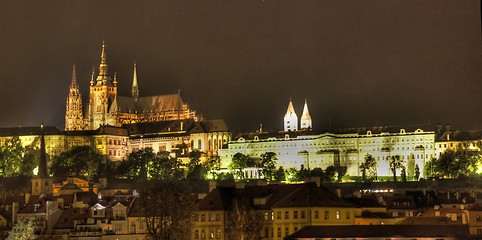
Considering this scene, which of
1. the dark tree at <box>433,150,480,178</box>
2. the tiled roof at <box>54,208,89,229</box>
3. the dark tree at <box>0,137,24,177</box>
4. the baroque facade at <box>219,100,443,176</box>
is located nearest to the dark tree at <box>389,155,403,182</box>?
the baroque facade at <box>219,100,443,176</box>

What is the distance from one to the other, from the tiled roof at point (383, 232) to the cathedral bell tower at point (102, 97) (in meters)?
121

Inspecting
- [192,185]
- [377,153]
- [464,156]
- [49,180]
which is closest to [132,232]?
[49,180]

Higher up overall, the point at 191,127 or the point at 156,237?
the point at 191,127

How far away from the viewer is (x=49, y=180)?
107 meters

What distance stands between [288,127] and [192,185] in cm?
4478

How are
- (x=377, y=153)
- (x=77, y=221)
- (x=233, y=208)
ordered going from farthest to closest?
1. (x=377, y=153)
2. (x=77, y=221)
3. (x=233, y=208)

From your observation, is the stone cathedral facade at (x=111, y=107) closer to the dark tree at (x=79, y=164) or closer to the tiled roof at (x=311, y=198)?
the dark tree at (x=79, y=164)

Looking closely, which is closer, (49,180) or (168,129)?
(49,180)

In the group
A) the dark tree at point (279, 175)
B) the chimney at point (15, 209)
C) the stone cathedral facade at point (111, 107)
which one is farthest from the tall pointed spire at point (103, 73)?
the chimney at point (15, 209)

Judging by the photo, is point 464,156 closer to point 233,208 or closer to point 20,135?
point 20,135

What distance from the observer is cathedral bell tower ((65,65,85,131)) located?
169 m

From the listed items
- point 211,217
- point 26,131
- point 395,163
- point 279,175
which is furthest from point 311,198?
point 26,131

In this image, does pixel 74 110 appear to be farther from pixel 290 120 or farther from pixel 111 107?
pixel 290 120

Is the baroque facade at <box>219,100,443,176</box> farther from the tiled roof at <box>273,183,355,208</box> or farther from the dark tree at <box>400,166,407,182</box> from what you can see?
the tiled roof at <box>273,183,355,208</box>
